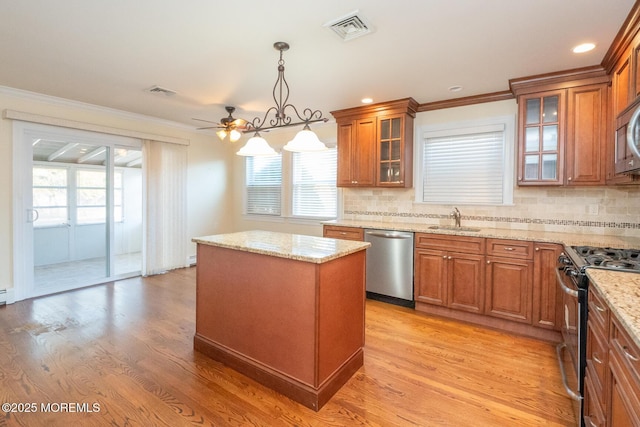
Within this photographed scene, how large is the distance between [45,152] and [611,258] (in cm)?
582

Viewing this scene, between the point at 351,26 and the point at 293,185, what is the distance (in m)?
3.41

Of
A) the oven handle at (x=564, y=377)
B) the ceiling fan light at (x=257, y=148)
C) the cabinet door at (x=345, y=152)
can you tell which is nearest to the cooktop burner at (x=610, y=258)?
the oven handle at (x=564, y=377)

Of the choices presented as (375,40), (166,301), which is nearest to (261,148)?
(375,40)

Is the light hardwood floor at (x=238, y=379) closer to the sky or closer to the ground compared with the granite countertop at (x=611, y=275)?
closer to the ground

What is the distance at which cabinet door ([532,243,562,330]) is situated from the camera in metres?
2.85

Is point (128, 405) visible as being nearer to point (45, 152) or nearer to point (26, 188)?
point (26, 188)

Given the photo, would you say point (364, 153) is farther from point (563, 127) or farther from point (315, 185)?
point (563, 127)

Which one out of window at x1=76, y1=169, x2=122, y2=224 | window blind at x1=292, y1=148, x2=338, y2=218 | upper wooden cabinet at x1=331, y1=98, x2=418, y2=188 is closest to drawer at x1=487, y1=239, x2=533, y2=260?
upper wooden cabinet at x1=331, y1=98, x2=418, y2=188

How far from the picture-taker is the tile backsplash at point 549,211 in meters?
3.04

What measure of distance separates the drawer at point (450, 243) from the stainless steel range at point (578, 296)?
0.86m

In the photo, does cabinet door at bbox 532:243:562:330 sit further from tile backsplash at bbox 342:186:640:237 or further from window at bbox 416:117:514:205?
Result: window at bbox 416:117:514:205

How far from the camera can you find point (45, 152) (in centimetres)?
404

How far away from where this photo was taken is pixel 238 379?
227 centimetres

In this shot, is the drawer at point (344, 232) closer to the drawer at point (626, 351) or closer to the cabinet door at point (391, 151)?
the cabinet door at point (391, 151)
